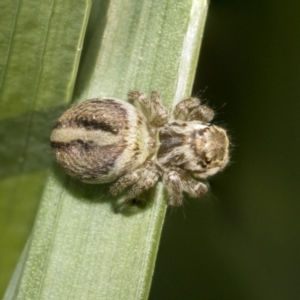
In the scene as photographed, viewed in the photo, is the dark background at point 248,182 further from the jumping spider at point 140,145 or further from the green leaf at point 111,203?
the green leaf at point 111,203

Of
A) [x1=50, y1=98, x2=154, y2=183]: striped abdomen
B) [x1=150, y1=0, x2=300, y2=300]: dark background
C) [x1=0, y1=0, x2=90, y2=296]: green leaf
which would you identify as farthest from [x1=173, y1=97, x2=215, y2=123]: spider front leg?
[x1=0, y1=0, x2=90, y2=296]: green leaf

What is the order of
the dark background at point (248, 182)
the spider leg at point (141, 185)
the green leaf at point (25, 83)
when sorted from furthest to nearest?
the dark background at point (248, 182), the spider leg at point (141, 185), the green leaf at point (25, 83)

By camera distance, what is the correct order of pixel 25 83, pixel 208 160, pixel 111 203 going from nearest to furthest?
1. pixel 25 83
2. pixel 111 203
3. pixel 208 160

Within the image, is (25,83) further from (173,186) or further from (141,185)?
(173,186)

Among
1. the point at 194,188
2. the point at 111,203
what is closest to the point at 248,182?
the point at 194,188

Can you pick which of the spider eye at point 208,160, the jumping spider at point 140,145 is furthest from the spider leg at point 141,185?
the spider eye at point 208,160

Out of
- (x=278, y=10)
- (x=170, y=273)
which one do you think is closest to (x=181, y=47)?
(x=278, y=10)
